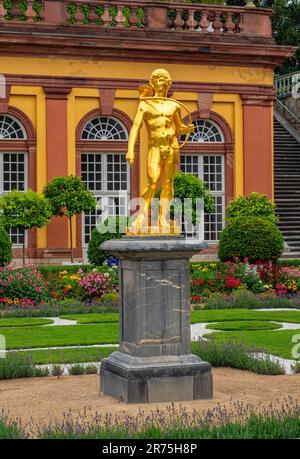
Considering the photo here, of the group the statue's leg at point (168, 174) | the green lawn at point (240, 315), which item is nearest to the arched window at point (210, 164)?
the green lawn at point (240, 315)

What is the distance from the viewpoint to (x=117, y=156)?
24.3 metres

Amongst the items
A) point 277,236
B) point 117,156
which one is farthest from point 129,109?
point 277,236

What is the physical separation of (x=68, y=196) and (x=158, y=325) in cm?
1311

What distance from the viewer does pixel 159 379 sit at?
9.04m

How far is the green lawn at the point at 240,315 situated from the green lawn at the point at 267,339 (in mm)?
1524

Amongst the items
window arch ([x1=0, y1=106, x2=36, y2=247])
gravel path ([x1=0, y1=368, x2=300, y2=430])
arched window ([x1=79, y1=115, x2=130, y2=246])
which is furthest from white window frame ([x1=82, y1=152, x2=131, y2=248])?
gravel path ([x1=0, y1=368, x2=300, y2=430])

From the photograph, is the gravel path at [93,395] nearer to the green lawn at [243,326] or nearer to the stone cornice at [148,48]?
the green lawn at [243,326]

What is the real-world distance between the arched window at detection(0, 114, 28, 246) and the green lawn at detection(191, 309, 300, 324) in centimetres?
817

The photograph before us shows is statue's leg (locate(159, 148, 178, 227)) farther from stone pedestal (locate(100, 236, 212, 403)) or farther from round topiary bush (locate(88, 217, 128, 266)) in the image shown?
round topiary bush (locate(88, 217, 128, 266))

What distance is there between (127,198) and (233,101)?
390 cm

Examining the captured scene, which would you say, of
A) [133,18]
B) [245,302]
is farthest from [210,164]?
[245,302]

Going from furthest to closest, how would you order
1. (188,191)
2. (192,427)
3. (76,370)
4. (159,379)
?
(188,191)
(76,370)
(159,379)
(192,427)

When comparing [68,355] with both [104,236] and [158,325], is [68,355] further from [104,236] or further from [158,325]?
[104,236]
